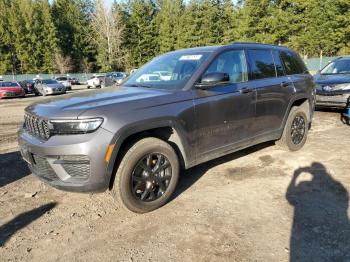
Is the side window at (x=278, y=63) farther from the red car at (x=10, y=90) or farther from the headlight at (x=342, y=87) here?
the red car at (x=10, y=90)

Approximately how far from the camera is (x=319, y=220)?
3.58 m

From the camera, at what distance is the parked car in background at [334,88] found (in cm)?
884

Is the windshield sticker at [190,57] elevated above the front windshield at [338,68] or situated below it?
above

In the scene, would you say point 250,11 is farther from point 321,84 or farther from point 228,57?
point 228,57

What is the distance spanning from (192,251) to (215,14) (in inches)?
2293

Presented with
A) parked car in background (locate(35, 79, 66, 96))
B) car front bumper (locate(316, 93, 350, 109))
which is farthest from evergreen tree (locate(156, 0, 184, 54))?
car front bumper (locate(316, 93, 350, 109))

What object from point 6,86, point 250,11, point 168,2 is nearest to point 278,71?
point 6,86

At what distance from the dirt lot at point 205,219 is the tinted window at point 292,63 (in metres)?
1.67

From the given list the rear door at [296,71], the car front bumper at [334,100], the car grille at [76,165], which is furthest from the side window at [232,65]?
the car front bumper at [334,100]

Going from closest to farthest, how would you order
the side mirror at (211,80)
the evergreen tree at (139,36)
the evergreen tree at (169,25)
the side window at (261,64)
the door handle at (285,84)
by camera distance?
the side mirror at (211,80)
the side window at (261,64)
the door handle at (285,84)
the evergreen tree at (169,25)
the evergreen tree at (139,36)

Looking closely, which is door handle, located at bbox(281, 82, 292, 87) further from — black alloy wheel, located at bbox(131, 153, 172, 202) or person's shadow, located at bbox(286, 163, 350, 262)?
black alloy wheel, located at bbox(131, 153, 172, 202)

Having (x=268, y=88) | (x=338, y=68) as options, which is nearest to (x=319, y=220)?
(x=268, y=88)

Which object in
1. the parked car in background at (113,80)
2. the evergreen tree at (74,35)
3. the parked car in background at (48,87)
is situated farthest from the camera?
the evergreen tree at (74,35)

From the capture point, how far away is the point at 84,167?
338 cm
